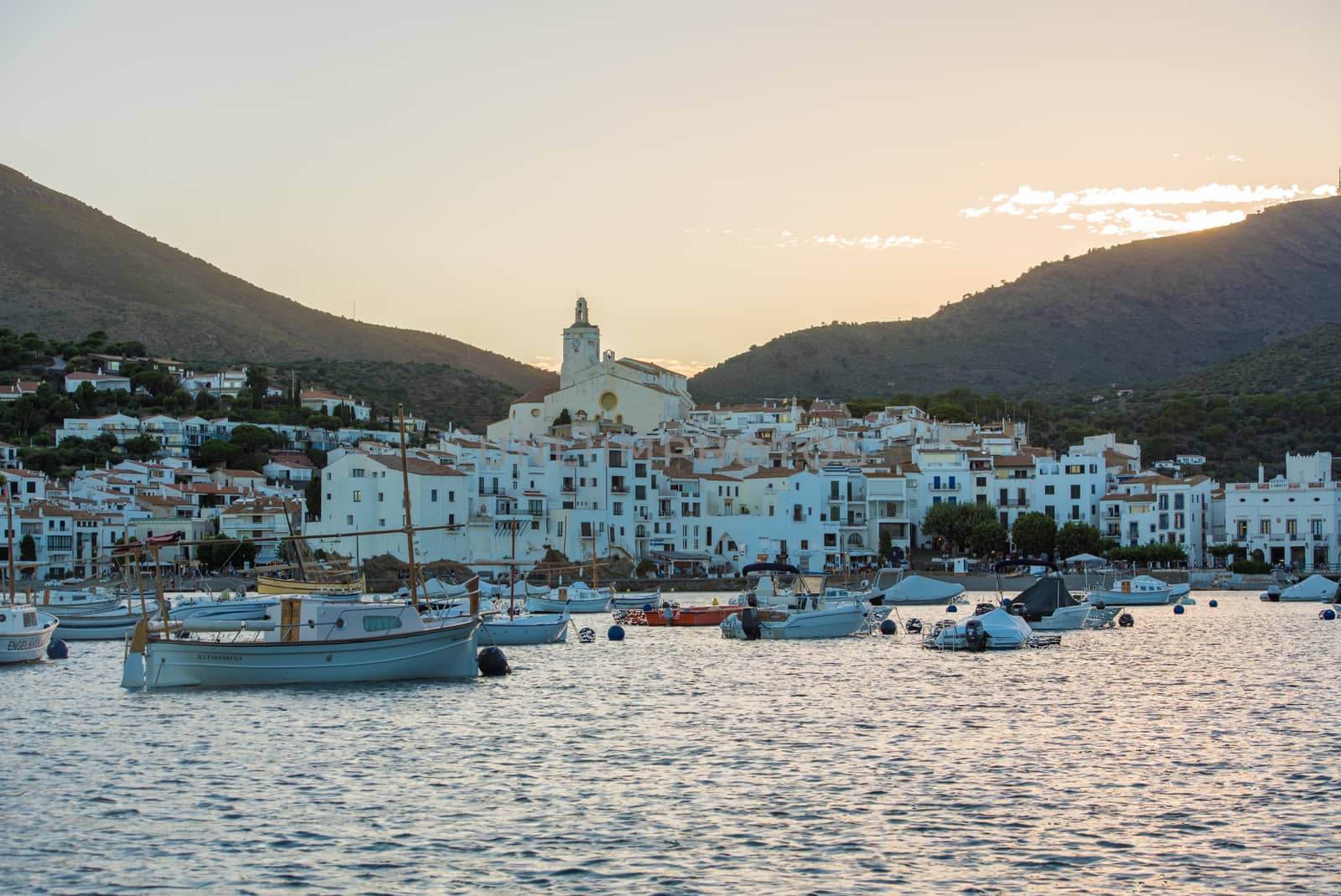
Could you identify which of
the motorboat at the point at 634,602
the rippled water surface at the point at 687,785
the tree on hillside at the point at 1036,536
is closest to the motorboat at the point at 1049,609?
the motorboat at the point at 634,602

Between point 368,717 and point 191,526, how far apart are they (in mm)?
62144

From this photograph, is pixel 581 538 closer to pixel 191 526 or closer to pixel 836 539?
pixel 836 539

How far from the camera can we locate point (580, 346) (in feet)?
394

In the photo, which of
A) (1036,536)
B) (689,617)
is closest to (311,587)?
(689,617)

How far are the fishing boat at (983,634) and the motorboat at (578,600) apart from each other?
18.5 meters

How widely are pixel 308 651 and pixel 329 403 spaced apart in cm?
9672

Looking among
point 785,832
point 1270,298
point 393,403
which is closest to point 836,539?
point 393,403

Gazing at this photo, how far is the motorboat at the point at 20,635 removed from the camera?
126 ft

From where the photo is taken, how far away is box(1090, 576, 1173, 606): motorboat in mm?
65863

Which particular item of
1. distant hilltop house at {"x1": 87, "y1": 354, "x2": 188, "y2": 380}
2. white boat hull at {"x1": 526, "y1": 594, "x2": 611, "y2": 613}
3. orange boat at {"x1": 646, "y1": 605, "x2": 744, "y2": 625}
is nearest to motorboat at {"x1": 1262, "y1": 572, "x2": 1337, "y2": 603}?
orange boat at {"x1": 646, "y1": 605, "x2": 744, "y2": 625}

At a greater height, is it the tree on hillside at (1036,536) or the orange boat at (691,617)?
the tree on hillside at (1036,536)

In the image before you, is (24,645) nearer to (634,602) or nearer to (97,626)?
(97,626)

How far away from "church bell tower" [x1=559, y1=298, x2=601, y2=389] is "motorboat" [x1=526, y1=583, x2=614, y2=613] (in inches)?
2180

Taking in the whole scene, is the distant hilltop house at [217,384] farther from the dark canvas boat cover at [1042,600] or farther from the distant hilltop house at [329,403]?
the dark canvas boat cover at [1042,600]
